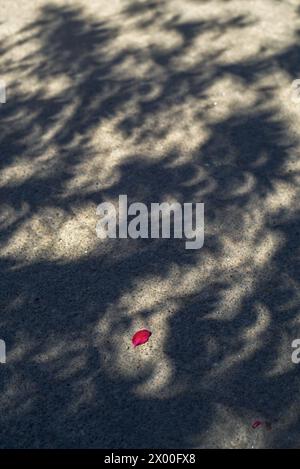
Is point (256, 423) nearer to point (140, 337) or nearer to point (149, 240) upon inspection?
point (140, 337)

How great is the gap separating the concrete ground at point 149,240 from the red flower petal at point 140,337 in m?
0.05

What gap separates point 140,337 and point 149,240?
890mm

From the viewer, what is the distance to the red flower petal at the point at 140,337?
14.3 ft

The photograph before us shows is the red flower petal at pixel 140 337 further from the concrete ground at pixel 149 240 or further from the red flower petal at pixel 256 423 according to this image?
the red flower petal at pixel 256 423

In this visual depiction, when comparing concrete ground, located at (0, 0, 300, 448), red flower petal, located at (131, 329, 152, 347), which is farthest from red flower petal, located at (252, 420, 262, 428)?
red flower petal, located at (131, 329, 152, 347)

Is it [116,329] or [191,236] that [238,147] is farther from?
[116,329]

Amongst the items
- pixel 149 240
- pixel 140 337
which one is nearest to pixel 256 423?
pixel 140 337

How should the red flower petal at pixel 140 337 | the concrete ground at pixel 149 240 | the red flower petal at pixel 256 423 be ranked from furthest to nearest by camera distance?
the red flower petal at pixel 140 337, the concrete ground at pixel 149 240, the red flower petal at pixel 256 423

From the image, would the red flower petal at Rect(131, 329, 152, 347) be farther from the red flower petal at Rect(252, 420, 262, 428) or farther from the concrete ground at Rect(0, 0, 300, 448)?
the red flower petal at Rect(252, 420, 262, 428)

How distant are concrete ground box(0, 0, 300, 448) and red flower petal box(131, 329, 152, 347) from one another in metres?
0.05

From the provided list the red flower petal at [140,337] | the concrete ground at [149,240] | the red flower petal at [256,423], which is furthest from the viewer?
the red flower petal at [140,337]

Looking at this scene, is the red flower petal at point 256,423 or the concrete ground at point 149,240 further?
the concrete ground at point 149,240

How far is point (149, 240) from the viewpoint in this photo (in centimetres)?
500

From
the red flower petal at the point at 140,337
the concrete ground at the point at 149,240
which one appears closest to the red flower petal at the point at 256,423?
the concrete ground at the point at 149,240
